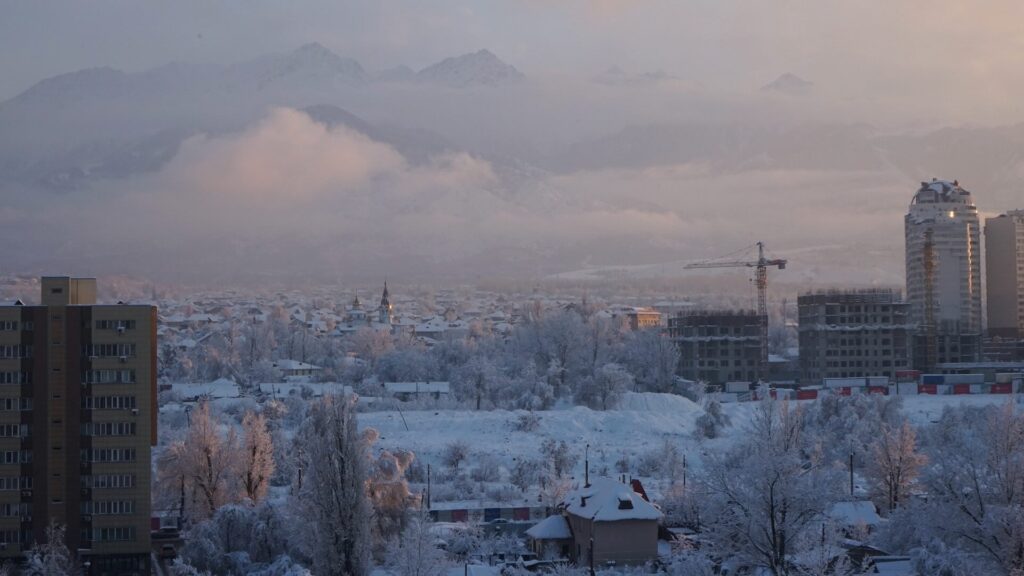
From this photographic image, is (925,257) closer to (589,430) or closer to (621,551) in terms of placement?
(589,430)

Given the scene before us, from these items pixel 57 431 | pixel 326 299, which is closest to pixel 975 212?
pixel 326 299

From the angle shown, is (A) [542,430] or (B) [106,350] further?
(A) [542,430]

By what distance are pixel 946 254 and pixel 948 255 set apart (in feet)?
0.55

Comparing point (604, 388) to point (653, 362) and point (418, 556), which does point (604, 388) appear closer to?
point (653, 362)

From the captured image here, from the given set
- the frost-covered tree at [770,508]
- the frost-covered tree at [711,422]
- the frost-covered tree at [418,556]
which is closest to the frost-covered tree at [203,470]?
the frost-covered tree at [418,556]

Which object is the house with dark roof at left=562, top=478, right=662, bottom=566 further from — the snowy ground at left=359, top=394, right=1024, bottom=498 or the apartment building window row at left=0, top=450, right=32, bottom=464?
the snowy ground at left=359, top=394, right=1024, bottom=498

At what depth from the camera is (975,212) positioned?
8494 centimetres

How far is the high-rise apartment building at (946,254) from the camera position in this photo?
270ft

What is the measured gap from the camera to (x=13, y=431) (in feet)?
75.7

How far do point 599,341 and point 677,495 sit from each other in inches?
1501

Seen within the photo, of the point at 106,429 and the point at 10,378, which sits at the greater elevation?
the point at 10,378

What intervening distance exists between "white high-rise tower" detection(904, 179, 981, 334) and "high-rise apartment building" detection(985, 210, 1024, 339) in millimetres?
4173

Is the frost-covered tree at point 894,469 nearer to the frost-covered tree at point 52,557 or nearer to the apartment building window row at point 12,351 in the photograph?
the frost-covered tree at point 52,557

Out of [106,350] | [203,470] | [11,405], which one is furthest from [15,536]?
[203,470]
